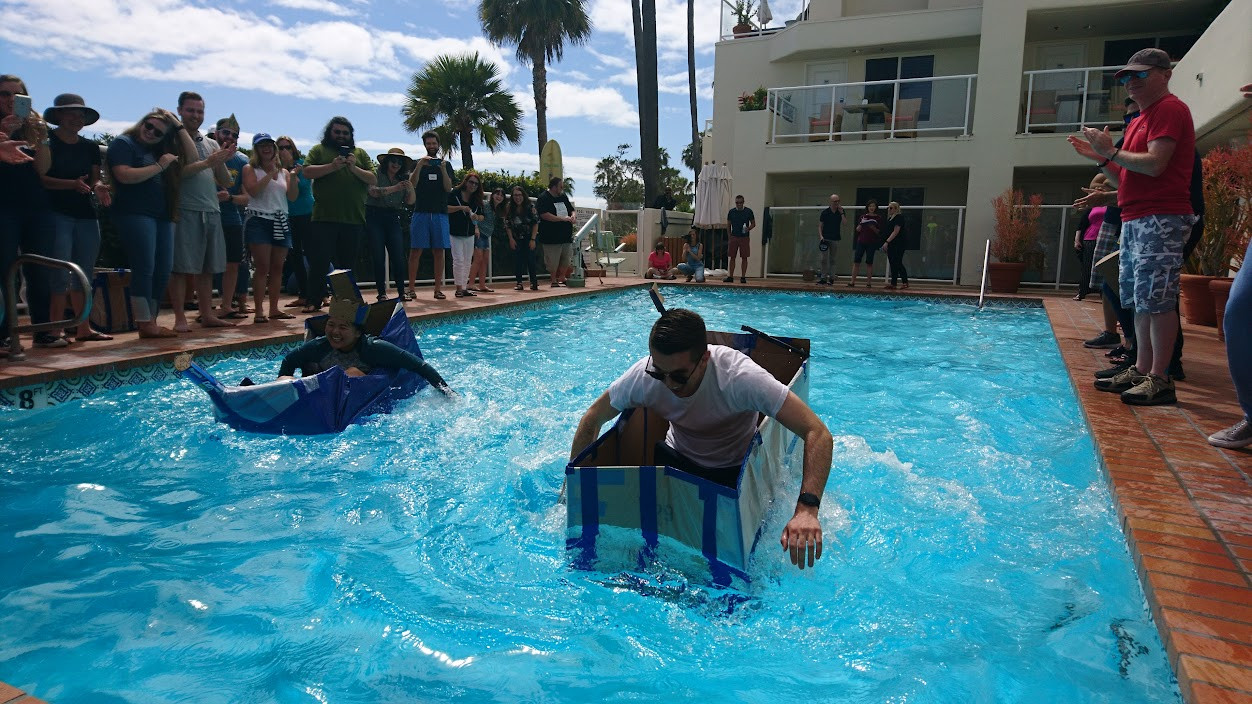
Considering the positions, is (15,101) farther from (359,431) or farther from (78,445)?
(359,431)

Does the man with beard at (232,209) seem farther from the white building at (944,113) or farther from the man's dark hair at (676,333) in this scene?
the white building at (944,113)

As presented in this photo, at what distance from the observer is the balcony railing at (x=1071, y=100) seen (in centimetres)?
1486

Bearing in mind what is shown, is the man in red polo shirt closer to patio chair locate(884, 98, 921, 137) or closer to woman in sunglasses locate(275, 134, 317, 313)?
woman in sunglasses locate(275, 134, 317, 313)

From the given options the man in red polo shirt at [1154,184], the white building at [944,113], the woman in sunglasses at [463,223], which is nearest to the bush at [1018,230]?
the white building at [944,113]

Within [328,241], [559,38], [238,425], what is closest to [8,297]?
[238,425]

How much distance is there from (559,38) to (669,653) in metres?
30.5

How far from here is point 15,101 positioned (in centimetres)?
542

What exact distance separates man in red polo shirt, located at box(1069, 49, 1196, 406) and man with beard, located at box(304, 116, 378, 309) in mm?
7158

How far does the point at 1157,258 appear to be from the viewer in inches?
174

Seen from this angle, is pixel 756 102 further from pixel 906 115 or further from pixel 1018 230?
pixel 1018 230

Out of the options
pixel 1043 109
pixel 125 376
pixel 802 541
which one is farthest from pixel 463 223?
pixel 1043 109

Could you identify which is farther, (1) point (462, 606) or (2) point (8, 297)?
(2) point (8, 297)

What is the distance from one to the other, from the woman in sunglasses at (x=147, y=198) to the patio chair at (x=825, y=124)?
1383 cm

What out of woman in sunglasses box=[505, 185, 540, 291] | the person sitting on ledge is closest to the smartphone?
the person sitting on ledge
